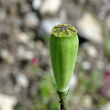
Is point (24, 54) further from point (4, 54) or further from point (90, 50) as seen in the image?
point (90, 50)

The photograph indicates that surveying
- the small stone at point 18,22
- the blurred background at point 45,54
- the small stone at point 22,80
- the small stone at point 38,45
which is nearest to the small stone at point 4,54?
the blurred background at point 45,54

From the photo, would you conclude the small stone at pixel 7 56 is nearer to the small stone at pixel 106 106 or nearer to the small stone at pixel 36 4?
the small stone at pixel 36 4

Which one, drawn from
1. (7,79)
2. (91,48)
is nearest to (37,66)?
(7,79)

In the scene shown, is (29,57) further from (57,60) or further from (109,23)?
(57,60)

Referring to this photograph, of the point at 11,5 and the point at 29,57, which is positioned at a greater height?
the point at 11,5

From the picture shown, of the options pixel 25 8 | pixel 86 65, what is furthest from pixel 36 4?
pixel 86 65

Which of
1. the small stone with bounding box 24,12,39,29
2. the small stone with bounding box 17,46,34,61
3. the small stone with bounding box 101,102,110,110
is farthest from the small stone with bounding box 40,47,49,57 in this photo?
the small stone with bounding box 101,102,110,110
